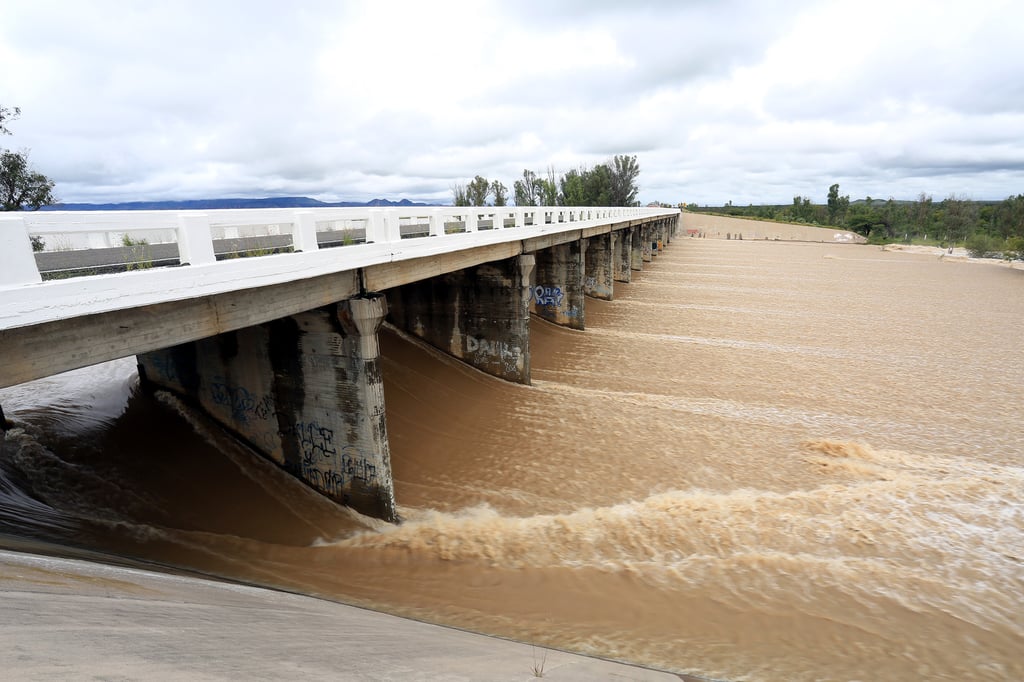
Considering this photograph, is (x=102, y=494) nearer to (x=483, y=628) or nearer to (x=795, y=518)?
(x=483, y=628)

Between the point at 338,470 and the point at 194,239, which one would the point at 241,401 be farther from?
the point at 194,239

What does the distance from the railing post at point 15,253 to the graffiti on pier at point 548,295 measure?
2146cm

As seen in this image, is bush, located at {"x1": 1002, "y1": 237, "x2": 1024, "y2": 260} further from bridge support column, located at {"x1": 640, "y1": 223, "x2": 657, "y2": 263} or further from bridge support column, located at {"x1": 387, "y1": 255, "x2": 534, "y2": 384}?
bridge support column, located at {"x1": 387, "y1": 255, "x2": 534, "y2": 384}

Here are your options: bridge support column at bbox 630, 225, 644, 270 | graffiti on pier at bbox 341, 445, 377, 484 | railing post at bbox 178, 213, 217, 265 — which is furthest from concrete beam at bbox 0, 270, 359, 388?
bridge support column at bbox 630, 225, 644, 270

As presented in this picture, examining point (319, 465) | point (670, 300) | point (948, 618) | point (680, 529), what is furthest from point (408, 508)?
point (670, 300)

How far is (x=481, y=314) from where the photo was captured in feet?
59.8

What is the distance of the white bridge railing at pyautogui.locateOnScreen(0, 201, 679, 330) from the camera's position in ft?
17.1

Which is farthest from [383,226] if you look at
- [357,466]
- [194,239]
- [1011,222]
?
[1011,222]

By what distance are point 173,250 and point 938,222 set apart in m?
134

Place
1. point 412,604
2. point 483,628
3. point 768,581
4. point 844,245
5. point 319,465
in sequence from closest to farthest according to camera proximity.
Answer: point 483,628, point 412,604, point 768,581, point 319,465, point 844,245

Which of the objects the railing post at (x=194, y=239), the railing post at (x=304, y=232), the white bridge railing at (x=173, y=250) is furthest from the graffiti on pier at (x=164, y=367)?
the railing post at (x=194, y=239)

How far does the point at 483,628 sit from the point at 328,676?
12.7ft

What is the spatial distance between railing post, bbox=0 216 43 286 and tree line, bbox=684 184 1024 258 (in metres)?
76.5

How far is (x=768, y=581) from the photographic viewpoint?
8477mm
